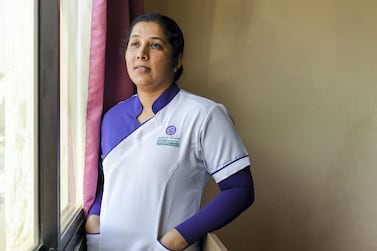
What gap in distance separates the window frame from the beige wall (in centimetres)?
88

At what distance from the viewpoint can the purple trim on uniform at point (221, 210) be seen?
1.15 m

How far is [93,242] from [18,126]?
0.49m

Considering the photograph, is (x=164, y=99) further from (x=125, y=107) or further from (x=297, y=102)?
(x=297, y=102)

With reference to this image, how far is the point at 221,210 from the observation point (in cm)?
115

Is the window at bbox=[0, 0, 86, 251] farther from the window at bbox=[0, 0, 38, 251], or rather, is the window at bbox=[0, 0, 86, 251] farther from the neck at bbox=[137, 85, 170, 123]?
the neck at bbox=[137, 85, 170, 123]

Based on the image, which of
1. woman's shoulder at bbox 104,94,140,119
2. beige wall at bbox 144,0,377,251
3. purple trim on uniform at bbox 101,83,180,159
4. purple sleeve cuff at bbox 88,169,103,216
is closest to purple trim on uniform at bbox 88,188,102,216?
purple sleeve cuff at bbox 88,169,103,216

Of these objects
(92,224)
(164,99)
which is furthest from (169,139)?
(92,224)

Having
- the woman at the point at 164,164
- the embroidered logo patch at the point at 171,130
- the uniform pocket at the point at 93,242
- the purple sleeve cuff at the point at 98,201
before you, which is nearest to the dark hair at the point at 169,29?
the woman at the point at 164,164

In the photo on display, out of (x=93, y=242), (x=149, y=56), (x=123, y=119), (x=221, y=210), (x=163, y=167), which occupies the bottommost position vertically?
(x=93, y=242)

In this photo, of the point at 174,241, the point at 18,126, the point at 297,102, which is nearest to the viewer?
the point at 18,126

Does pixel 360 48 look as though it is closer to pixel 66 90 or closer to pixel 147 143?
pixel 147 143

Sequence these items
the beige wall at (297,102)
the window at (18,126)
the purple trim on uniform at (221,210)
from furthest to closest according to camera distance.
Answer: the beige wall at (297,102)
the purple trim on uniform at (221,210)
the window at (18,126)

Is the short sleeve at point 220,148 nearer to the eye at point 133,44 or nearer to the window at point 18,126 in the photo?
the eye at point 133,44

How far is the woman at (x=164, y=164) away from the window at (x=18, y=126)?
0.26m
